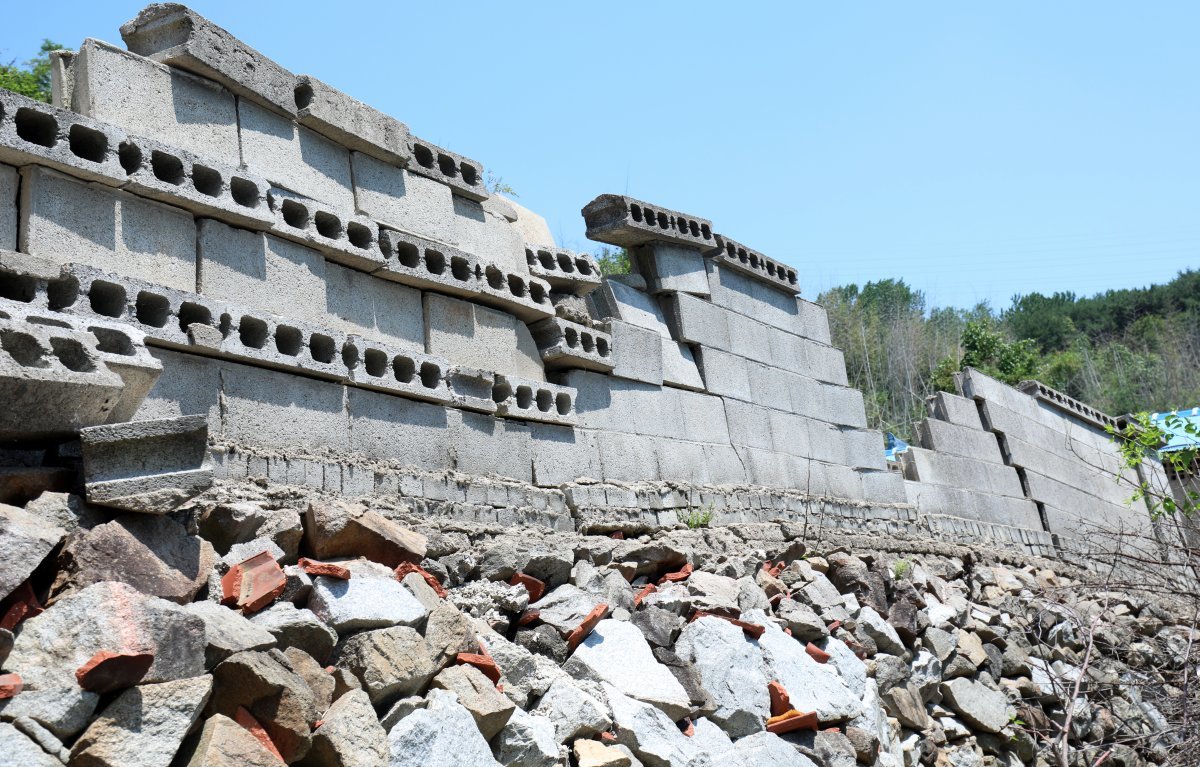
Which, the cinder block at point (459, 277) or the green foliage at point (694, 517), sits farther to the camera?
the green foliage at point (694, 517)

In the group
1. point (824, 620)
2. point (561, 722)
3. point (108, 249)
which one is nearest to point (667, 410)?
point (824, 620)

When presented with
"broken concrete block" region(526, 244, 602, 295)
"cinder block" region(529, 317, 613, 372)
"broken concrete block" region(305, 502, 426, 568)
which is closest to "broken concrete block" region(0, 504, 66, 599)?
"broken concrete block" region(305, 502, 426, 568)

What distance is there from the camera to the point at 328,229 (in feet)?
19.4

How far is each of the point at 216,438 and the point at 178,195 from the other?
44.6 inches

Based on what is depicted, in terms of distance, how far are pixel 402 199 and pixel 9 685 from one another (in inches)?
154

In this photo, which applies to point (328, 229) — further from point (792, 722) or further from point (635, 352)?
point (792, 722)

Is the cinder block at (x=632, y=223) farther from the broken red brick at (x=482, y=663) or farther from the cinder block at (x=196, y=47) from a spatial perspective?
the broken red brick at (x=482, y=663)

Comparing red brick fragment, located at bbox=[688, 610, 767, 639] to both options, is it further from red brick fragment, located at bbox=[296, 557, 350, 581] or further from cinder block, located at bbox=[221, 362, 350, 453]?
red brick fragment, located at bbox=[296, 557, 350, 581]

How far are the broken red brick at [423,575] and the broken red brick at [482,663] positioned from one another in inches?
17.8

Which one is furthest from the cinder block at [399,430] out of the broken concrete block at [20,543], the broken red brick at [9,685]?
the broken red brick at [9,685]

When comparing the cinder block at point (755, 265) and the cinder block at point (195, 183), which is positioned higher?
the cinder block at point (755, 265)

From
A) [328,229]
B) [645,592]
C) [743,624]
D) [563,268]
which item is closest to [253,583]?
[328,229]

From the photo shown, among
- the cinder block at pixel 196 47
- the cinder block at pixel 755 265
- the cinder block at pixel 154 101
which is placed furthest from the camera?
the cinder block at pixel 755 265

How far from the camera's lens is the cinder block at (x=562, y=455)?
6684mm
